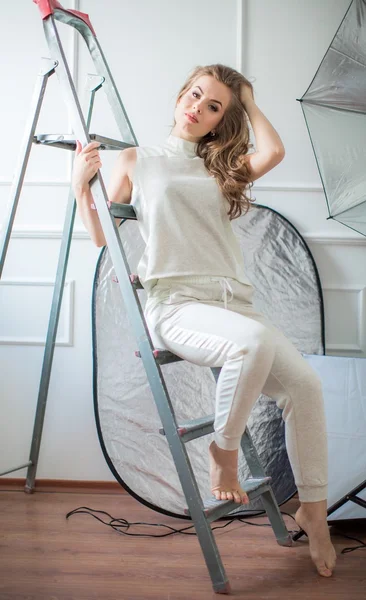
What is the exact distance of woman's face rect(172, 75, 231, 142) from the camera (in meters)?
1.98

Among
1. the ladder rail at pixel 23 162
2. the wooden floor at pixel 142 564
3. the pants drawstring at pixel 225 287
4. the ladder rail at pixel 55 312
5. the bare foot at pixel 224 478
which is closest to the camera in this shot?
the wooden floor at pixel 142 564

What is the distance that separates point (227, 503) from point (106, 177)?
143 cm

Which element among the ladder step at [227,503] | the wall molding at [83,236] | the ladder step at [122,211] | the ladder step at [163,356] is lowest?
the ladder step at [227,503]

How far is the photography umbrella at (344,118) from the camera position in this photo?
6.55 feet

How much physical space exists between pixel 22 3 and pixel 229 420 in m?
1.98

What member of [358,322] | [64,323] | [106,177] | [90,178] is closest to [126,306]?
[90,178]

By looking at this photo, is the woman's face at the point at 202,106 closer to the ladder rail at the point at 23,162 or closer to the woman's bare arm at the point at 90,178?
the woman's bare arm at the point at 90,178

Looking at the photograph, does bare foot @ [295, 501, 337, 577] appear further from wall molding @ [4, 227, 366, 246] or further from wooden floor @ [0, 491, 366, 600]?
wall molding @ [4, 227, 366, 246]

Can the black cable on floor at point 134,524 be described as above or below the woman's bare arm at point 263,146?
below

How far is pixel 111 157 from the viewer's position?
2578mm

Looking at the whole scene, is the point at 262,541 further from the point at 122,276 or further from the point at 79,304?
the point at 79,304

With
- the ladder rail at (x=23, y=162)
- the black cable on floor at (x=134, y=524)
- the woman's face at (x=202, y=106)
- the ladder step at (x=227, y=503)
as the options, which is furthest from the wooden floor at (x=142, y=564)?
the woman's face at (x=202, y=106)

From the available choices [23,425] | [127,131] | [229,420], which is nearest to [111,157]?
[127,131]

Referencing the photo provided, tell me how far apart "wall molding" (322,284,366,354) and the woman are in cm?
71
